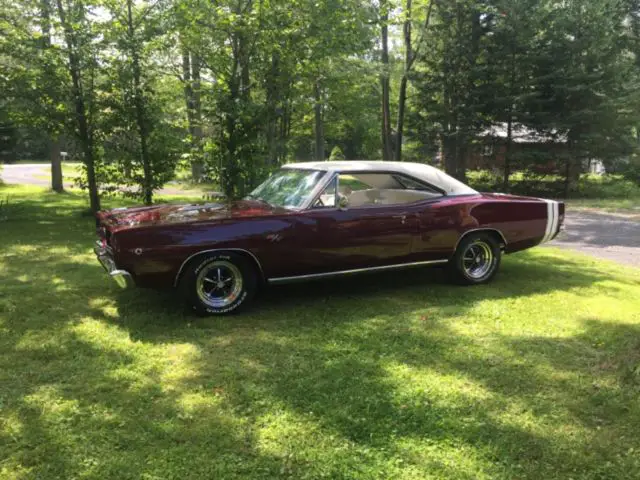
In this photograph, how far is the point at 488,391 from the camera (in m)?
3.49

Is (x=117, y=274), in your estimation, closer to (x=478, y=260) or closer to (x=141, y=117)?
(x=478, y=260)

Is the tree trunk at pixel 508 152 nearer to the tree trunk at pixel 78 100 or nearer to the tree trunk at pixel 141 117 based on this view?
the tree trunk at pixel 141 117

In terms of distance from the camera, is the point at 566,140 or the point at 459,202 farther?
the point at 566,140

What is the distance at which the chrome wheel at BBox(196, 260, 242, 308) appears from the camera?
16.3 ft

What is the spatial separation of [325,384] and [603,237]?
941 centimetres

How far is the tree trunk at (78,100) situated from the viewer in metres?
10.6

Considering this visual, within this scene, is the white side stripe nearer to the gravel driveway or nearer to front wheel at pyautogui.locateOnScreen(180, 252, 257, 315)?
the gravel driveway

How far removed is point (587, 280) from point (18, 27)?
39.6ft

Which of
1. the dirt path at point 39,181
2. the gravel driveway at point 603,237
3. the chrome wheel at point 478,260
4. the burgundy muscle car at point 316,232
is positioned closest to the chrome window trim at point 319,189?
the burgundy muscle car at point 316,232

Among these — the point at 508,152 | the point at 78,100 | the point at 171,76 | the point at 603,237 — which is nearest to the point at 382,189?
the point at 603,237

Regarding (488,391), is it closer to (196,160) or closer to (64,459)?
(64,459)

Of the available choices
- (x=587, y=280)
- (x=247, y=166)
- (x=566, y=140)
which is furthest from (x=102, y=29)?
(x=566, y=140)

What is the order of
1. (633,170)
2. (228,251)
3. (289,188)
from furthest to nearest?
1. (633,170)
2. (289,188)
3. (228,251)

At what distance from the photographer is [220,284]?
5027mm
